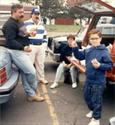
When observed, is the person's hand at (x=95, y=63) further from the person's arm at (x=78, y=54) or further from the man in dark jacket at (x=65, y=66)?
the man in dark jacket at (x=65, y=66)

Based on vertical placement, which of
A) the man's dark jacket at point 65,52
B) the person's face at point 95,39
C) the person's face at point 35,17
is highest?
Result: the person's face at point 95,39

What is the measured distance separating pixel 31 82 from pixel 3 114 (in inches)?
A: 32.6

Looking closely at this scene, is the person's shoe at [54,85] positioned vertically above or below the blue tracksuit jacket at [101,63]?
below

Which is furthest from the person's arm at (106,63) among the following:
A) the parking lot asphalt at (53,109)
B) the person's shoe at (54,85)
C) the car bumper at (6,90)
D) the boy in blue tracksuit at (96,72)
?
the person's shoe at (54,85)

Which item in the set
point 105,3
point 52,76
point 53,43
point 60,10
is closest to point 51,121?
point 105,3

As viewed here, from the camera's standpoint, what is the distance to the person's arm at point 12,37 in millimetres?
6730

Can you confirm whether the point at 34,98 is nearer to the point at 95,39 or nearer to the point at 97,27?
the point at 95,39

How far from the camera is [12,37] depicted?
22.1 ft

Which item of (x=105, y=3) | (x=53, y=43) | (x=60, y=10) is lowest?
(x=60, y=10)

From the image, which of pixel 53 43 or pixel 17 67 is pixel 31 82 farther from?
pixel 53 43

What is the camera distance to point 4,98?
5.91 metres

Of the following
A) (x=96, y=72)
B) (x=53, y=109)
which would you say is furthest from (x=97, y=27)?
(x=96, y=72)

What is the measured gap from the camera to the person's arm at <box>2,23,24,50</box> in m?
6.73

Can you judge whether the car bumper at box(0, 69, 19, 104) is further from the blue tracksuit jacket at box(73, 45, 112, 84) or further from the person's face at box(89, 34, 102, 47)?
the person's face at box(89, 34, 102, 47)
